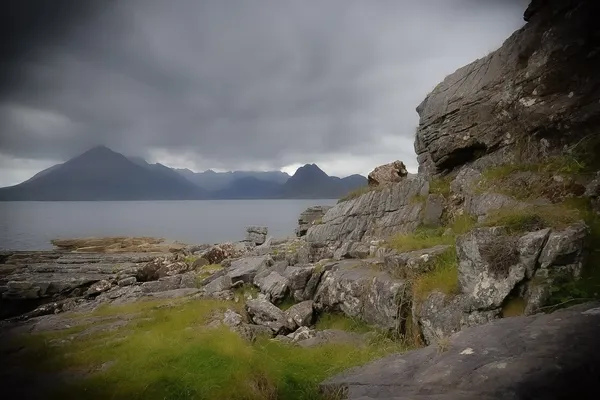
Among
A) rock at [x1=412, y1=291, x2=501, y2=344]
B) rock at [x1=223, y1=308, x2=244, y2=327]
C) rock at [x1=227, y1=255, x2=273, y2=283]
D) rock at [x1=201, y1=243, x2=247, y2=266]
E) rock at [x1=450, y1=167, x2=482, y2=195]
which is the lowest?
rock at [x1=201, y1=243, x2=247, y2=266]

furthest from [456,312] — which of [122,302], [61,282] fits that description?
[61,282]

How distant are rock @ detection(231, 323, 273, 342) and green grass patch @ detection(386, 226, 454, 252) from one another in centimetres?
525

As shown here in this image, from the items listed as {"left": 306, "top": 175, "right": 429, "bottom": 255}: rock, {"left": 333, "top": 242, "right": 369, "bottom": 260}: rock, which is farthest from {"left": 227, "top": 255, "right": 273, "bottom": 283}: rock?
{"left": 333, "top": 242, "right": 369, "bottom": 260}: rock

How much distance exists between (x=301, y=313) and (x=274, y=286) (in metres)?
2.90

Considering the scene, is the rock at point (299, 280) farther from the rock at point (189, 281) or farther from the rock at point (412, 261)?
the rock at point (189, 281)

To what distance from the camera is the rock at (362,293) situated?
992cm

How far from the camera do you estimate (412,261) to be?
10234 mm

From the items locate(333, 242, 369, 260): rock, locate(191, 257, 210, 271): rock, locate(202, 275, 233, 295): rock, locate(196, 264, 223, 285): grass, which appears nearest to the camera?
locate(333, 242, 369, 260): rock

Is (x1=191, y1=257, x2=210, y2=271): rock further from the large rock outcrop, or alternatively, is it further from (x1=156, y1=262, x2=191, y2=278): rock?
the large rock outcrop

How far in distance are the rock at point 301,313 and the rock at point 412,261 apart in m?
3.18

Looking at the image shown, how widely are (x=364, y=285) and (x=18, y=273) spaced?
110 ft

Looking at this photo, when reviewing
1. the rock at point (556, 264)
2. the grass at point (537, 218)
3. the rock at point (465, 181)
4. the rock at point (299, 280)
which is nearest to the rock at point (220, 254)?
the rock at point (299, 280)

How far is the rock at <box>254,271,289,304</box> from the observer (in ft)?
47.0

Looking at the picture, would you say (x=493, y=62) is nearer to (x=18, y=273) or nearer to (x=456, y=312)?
(x=456, y=312)
